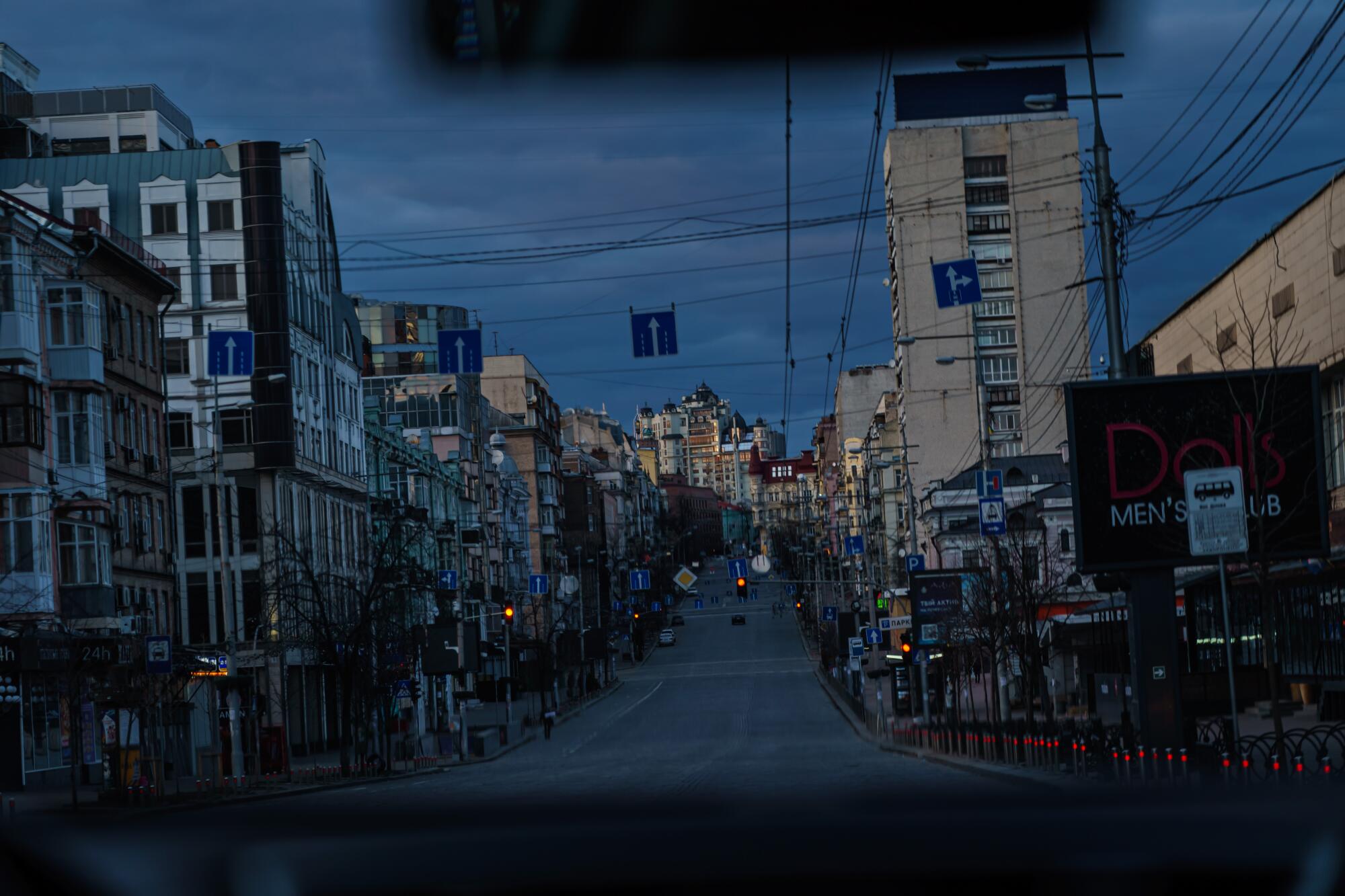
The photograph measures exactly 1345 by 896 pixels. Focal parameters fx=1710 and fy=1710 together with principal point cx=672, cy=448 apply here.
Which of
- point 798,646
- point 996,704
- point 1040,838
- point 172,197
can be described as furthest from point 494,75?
point 798,646

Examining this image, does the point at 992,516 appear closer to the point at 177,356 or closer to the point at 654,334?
the point at 654,334

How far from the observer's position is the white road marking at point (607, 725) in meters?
58.8

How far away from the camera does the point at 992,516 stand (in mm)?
44562

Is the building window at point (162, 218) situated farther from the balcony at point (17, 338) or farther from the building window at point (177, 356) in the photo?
the balcony at point (17, 338)

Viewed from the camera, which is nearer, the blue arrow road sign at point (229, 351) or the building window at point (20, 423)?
the blue arrow road sign at point (229, 351)

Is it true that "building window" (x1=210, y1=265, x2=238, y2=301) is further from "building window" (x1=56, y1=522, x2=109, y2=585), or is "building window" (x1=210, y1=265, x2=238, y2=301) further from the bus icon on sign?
the bus icon on sign

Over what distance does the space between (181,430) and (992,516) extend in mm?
35584

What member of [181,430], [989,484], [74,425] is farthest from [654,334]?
[181,430]

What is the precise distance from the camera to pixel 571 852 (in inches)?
105

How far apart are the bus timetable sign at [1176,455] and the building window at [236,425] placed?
156ft

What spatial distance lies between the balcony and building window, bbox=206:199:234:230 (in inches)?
762

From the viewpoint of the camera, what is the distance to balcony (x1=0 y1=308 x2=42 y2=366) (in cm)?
4306

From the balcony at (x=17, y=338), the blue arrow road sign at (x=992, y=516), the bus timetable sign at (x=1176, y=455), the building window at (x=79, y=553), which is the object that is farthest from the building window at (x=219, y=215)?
the bus timetable sign at (x=1176, y=455)

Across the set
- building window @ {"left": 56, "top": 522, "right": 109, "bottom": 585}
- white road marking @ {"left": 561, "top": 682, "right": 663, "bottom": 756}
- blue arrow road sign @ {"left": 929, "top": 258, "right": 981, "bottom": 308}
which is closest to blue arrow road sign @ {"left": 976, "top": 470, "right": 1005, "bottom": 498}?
blue arrow road sign @ {"left": 929, "top": 258, "right": 981, "bottom": 308}
